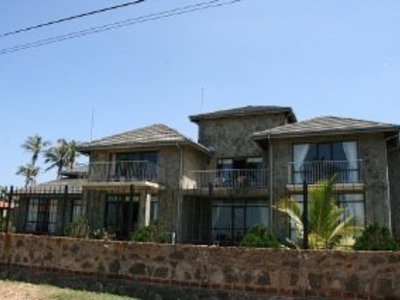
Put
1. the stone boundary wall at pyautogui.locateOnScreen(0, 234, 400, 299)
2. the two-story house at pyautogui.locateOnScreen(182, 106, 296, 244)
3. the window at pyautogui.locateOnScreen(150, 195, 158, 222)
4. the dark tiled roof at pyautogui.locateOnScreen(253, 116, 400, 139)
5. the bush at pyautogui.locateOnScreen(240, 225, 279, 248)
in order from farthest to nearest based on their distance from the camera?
1. the window at pyautogui.locateOnScreen(150, 195, 158, 222)
2. the two-story house at pyautogui.locateOnScreen(182, 106, 296, 244)
3. the dark tiled roof at pyautogui.locateOnScreen(253, 116, 400, 139)
4. the bush at pyautogui.locateOnScreen(240, 225, 279, 248)
5. the stone boundary wall at pyautogui.locateOnScreen(0, 234, 400, 299)

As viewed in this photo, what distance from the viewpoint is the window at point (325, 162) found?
21969mm

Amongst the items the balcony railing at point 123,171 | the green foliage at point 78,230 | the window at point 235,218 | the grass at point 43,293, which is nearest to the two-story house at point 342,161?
the window at point 235,218

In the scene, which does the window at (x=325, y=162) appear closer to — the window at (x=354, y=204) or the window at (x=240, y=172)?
the window at (x=354, y=204)

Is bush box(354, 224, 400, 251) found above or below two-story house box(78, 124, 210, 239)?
below

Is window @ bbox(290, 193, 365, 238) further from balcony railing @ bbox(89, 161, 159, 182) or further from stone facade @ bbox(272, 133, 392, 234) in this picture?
balcony railing @ bbox(89, 161, 159, 182)

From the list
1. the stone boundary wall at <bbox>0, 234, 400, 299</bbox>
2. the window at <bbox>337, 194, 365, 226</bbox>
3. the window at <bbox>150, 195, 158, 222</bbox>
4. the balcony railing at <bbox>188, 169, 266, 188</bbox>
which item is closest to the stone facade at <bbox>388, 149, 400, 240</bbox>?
the window at <bbox>337, 194, 365, 226</bbox>

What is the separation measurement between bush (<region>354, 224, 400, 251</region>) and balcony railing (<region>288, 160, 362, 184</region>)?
301 inches

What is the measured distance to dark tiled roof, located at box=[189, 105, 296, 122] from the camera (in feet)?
88.2

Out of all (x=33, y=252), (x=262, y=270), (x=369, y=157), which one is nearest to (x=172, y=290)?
(x=262, y=270)

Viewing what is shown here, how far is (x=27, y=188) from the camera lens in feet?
92.5

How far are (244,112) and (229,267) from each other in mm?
18626

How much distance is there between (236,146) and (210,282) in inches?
716

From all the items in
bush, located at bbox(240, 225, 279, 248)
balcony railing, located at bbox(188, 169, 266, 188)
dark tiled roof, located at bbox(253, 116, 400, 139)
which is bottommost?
bush, located at bbox(240, 225, 279, 248)

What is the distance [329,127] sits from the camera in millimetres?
22250
